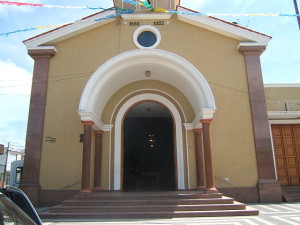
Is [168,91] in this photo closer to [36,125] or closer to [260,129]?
[260,129]

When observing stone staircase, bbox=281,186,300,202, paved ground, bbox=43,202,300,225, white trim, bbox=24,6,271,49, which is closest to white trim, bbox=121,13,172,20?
white trim, bbox=24,6,271,49

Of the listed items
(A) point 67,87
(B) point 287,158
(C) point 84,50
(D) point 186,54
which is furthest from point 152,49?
(B) point 287,158

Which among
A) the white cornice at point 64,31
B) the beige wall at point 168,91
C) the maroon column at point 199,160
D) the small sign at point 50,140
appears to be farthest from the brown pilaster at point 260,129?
the small sign at point 50,140

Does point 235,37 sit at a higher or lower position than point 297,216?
higher

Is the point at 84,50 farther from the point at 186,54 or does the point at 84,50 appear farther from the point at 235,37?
the point at 235,37

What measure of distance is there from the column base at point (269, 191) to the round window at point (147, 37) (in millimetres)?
6759

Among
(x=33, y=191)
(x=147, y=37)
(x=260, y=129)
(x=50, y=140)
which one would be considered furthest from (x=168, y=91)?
(x=33, y=191)

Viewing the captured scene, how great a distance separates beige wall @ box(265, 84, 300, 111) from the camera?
12445 millimetres

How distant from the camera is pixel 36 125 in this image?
10.8m

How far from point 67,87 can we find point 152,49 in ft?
12.3

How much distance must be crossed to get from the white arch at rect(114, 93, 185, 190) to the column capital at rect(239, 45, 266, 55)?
11.9ft

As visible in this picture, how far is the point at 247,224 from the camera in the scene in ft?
21.5

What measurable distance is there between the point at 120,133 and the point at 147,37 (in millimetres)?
4152

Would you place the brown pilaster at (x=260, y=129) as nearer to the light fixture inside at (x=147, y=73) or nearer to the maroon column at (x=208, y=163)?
the maroon column at (x=208, y=163)
